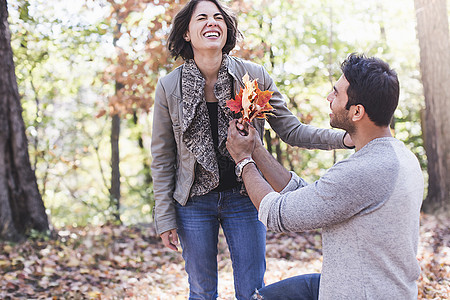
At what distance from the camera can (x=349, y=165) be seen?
1663mm

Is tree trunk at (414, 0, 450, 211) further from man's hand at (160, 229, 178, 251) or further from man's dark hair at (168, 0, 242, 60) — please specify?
man's hand at (160, 229, 178, 251)

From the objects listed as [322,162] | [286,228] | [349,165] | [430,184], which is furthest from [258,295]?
[322,162]

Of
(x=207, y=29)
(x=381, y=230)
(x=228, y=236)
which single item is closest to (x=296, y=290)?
Answer: (x=228, y=236)

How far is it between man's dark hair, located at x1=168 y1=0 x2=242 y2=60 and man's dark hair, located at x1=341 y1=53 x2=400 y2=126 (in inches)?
39.6

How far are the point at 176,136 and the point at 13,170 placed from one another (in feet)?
13.8

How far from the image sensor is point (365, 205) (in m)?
1.61

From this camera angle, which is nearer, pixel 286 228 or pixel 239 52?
pixel 286 228

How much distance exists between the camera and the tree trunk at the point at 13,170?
219 inches

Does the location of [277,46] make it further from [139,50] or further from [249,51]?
[139,50]

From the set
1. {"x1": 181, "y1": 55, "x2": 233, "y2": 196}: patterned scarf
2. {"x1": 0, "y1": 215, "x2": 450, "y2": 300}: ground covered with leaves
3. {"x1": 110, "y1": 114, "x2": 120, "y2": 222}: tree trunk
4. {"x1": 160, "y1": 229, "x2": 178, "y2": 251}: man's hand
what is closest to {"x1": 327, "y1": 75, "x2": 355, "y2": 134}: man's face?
{"x1": 181, "y1": 55, "x2": 233, "y2": 196}: patterned scarf

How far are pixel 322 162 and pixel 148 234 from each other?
4274mm

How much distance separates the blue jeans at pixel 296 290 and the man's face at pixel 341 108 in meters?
0.81

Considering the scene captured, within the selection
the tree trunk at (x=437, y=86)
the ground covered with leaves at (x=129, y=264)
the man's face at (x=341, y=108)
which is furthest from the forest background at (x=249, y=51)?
the man's face at (x=341, y=108)

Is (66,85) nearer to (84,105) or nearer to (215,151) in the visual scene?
(84,105)
